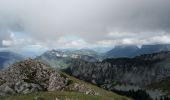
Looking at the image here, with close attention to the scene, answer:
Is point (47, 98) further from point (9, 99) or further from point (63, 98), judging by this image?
point (9, 99)

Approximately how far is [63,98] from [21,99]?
26.2 metres

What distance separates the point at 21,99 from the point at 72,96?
3175 centimetres

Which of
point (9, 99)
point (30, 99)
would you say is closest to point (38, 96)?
point (30, 99)

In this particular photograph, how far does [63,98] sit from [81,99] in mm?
12993

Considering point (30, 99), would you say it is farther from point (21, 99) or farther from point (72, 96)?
point (72, 96)

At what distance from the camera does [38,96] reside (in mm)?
192375

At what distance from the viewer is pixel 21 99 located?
7594 inches

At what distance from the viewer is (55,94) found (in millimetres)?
198000

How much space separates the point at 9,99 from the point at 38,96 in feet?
65.8

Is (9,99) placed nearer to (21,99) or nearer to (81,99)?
(21,99)

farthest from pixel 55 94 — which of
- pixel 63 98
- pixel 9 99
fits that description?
pixel 9 99

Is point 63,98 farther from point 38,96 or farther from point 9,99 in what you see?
point 9,99

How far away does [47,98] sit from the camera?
187 m

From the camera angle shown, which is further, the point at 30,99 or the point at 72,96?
the point at 72,96
